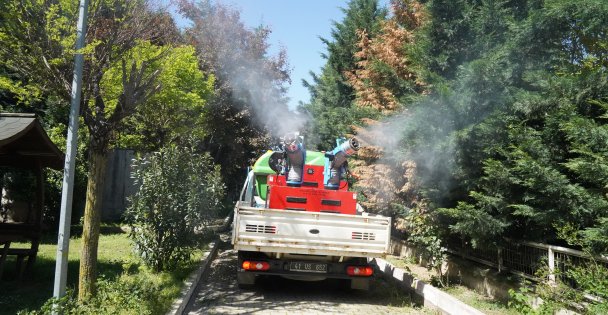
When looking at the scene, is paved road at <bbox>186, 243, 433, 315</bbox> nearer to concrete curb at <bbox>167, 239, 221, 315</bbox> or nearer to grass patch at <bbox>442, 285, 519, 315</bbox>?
concrete curb at <bbox>167, 239, 221, 315</bbox>

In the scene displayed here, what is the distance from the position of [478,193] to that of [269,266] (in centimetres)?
352

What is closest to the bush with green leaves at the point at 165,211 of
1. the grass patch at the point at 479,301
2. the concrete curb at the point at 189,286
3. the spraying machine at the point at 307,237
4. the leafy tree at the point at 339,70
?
the concrete curb at the point at 189,286

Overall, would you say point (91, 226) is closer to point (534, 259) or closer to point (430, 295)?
point (430, 295)

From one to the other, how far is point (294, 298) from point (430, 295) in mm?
2231

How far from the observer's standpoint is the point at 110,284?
5.45 m

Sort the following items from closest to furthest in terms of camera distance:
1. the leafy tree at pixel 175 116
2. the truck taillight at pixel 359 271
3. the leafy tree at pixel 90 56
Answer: the leafy tree at pixel 90 56, the truck taillight at pixel 359 271, the leafy tree at pixel 175 116

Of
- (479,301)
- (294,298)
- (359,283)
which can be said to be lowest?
(294,298)

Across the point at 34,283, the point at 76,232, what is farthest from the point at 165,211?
the point at 76,232

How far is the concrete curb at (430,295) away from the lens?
648 centimetres

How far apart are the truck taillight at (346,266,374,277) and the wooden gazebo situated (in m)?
5.26

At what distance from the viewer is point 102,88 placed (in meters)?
6.38

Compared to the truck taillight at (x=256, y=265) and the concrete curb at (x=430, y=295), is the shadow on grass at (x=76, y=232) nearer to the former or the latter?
the truck taillight at (x=256, y=265)

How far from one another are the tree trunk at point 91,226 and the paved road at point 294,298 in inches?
62.7

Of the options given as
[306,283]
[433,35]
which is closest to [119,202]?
[306,283]
